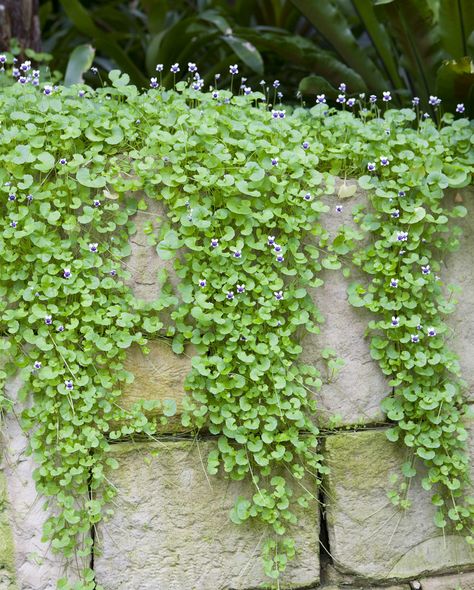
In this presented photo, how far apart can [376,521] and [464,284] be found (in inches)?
31.4

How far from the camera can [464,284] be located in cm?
213

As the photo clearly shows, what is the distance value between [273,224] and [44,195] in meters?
0.65

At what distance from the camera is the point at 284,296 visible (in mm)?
1957

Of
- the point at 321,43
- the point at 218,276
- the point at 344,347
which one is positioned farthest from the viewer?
the point at 321,43

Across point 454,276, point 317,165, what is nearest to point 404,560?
point 454,276

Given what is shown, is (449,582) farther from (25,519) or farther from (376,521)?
(25,519)

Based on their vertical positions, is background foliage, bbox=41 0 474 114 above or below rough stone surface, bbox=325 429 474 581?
above

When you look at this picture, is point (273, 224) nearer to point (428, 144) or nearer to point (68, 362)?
point (428, 144)

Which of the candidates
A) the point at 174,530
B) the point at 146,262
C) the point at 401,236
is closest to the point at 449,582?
the point at 174,530

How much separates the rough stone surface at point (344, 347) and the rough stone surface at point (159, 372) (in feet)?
1.24

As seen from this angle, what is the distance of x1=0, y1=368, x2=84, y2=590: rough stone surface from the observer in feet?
6.32

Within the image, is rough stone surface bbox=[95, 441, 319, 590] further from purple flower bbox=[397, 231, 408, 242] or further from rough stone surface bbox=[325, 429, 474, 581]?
purple flower bbox=[397, 231, 408, 242]

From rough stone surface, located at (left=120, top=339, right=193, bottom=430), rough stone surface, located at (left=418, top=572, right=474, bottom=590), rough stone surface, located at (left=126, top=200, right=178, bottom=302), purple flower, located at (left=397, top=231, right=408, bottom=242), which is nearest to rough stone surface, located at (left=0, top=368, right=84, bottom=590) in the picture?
rough stone surface, located at (left=120, top=339, right=193, bottom=430)

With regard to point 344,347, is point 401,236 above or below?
above
